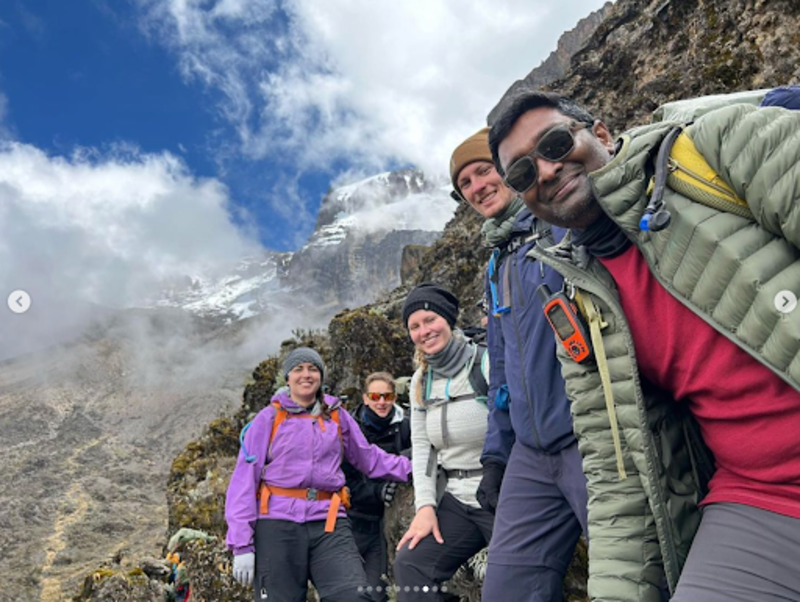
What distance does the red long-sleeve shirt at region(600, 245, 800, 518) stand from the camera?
1.98 metres

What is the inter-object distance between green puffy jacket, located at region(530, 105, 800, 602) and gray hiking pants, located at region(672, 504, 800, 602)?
27 cm

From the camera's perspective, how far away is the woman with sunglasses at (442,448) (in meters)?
4.46

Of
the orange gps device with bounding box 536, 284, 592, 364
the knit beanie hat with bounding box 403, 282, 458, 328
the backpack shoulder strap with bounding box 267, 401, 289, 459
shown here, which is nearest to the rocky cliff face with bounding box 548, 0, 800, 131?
the knit beanie hat with bounding box 403, 282, 458, 328

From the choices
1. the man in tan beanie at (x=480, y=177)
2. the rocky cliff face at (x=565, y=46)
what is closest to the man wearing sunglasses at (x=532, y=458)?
the man in tan beanie at (x=480, y=177)

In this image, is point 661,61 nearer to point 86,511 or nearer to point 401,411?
point 401,411

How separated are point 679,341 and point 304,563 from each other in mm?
4732

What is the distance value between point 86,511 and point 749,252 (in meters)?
66.4

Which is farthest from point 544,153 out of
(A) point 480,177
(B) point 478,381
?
(B) point 478,381

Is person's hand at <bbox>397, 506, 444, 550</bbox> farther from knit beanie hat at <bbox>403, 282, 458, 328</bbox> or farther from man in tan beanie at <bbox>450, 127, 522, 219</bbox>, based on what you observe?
man in tan beanie at <bbox>450, 127, 522, 219</bbox>

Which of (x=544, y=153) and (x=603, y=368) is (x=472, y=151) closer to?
(x=544, y=153)

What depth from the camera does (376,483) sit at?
6863 mm

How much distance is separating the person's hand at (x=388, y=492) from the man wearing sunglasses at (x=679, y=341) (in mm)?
4483

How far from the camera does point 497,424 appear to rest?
3982mm

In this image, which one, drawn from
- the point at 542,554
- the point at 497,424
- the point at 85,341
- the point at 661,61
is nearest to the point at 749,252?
the point at 542,554
